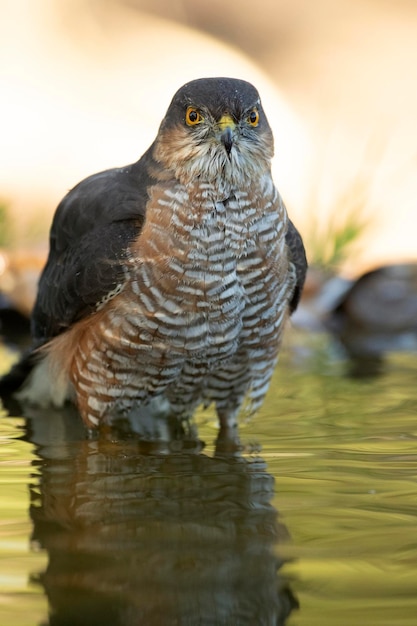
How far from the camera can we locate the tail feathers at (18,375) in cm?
579

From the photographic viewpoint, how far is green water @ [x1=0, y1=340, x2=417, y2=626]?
277cm

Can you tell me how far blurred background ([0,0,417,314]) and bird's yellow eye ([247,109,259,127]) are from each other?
6.96 meters

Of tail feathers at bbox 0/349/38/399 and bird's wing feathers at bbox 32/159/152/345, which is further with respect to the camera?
tail feathers at bbox 0/349/38/399

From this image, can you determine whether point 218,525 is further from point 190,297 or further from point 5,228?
point 5,228

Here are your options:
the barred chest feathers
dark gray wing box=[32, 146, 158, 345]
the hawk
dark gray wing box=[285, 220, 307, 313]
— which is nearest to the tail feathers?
dark gray wing box=[32, 146, 158, 345]

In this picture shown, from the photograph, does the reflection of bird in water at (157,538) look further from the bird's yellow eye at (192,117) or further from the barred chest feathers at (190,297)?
the bird's yellow eye at (192,117)

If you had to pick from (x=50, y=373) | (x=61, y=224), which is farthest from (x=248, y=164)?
(x=50, y=373)

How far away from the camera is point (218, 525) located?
11.5 ft

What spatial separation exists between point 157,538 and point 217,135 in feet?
6.41

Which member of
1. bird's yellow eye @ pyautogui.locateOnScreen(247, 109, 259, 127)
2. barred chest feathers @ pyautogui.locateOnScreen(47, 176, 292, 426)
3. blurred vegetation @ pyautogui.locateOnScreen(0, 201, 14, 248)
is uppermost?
blurred vegetation @ pyautogui.locateOnScreen(0, 201, 14, 248)

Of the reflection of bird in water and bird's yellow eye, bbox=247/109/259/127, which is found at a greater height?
bird's yellow eye, bbox=247/109/259/127

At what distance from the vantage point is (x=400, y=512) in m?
3.59

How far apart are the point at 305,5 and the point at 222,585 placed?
1474cm

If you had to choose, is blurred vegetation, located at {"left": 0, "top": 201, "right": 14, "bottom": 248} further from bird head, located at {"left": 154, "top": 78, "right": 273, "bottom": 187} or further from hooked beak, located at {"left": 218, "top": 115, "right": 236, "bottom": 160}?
hooked beak, located at {"left": 218, "top": 115, "right": 236, "bottom": 160}
